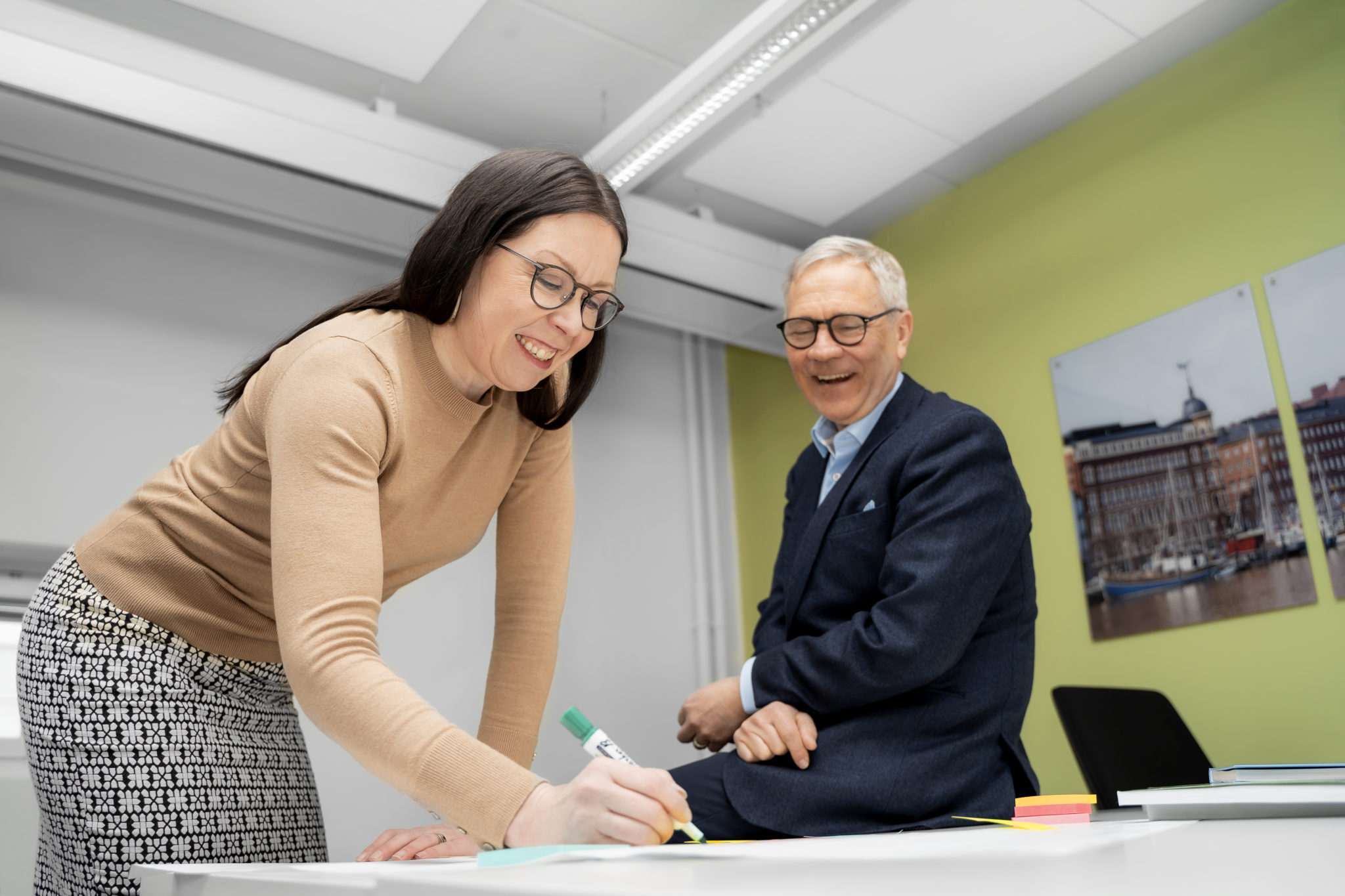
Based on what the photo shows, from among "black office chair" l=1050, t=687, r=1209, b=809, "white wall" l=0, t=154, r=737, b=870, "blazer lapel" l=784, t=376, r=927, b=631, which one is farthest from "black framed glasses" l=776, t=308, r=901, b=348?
"white wall" l=0, t=154, r=737, b=870

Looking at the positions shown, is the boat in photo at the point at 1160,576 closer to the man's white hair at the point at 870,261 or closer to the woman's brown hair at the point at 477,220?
the man's white hair at the point at 870,261

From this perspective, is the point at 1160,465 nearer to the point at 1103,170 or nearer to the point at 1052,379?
the point at 1052,379

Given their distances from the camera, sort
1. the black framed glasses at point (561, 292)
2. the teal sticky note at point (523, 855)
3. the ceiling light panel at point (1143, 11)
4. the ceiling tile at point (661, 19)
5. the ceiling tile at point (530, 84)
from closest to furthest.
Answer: the teal sticky note at point (523, 855)
the black framed glasses at point (561, 292)
the ceiling light panel at point (1143, 11)
the ceiling tile at point (661, 19)
the ceiling tile at point (530, 84)

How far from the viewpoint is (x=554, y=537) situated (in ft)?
4.62

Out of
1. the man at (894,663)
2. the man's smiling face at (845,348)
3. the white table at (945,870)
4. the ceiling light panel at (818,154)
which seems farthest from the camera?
the ceiling light panel at (818,154)

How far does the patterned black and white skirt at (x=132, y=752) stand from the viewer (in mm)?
1084

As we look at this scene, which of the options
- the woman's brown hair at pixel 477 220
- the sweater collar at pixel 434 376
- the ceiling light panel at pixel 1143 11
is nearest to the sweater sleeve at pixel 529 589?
the sweater collar at pixel 434 376

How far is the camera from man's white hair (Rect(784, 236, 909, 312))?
6.75ft

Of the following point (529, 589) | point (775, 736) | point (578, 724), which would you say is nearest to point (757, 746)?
point (775, 736)

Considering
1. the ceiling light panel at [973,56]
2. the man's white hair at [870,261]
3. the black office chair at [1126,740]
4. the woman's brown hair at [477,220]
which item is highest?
the ceiling light panel at [973,56]

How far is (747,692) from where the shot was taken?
1652 millimetres

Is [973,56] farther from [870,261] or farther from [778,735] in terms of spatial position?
[778,735]

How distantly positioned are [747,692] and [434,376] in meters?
0.76

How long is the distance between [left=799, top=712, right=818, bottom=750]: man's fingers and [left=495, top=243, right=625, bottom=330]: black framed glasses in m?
0.67
